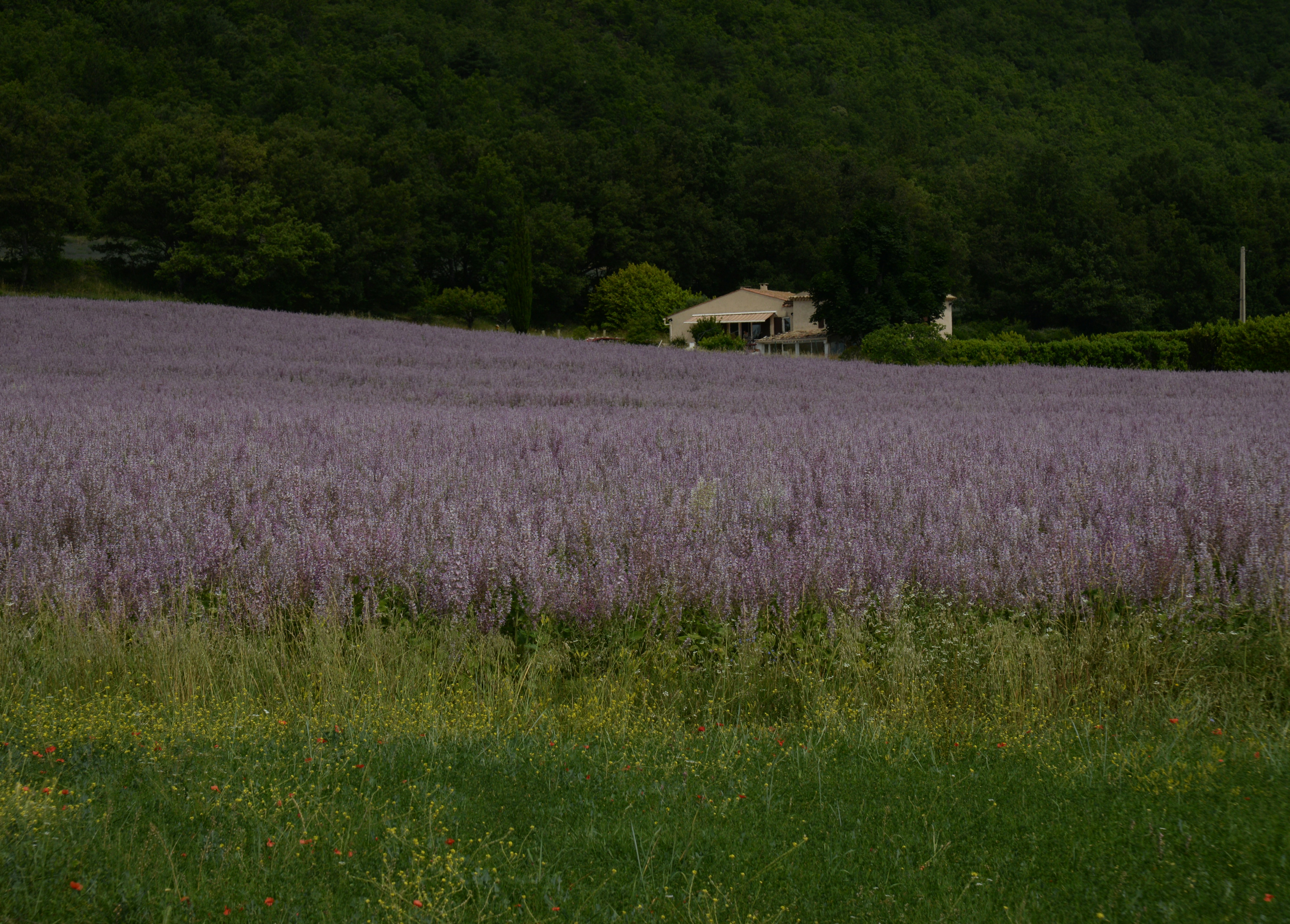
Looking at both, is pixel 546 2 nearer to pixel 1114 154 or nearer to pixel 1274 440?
pixel 1114 154

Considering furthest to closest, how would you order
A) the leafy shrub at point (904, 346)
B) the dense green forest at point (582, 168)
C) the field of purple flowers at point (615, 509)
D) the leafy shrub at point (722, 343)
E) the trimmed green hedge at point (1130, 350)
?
the dense green forest at point (582, 168) → the leafy shrub at point (722, 343) → the leafy shrub at point (904, 346) → the trimmed green hedge at point (1130, 350) → the field of purple flowers at point (615, 509)

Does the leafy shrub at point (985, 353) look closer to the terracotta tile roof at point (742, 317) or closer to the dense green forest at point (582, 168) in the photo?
the dense green forest at point (582, 168)

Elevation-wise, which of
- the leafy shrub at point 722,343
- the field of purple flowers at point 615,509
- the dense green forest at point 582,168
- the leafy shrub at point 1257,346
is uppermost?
the dense green forest at point 582,168

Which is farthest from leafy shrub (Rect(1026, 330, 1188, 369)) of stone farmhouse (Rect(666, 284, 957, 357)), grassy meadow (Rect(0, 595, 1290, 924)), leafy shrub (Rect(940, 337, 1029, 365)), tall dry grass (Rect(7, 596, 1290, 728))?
grassy meadow (Rect(0, 595, 1290, 924))

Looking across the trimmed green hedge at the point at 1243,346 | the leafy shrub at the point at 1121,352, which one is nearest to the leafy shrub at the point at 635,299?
the leafy shrub at the point at 1121,352

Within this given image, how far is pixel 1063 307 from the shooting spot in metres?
67.5

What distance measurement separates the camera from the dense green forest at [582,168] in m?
50.2

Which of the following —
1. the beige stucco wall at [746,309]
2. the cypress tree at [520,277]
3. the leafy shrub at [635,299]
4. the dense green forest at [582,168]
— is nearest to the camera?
the dense green forest at [582,168]

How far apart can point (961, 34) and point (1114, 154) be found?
154 ft

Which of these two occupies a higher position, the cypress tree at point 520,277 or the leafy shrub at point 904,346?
the cypress tree at point 520,277

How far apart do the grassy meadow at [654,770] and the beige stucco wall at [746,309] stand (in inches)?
2427

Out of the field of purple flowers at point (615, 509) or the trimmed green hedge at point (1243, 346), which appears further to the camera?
the trimmed green hedge at point (1243, 346)

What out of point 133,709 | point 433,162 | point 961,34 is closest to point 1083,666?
point 133,709

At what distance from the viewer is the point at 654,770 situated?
313cm
